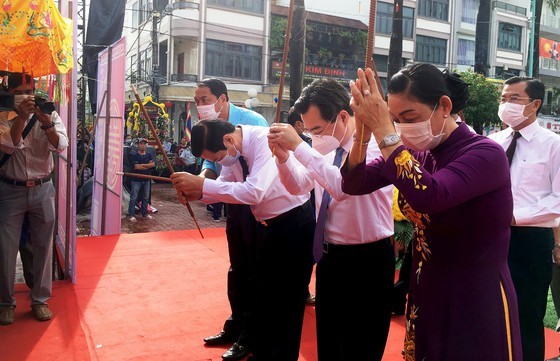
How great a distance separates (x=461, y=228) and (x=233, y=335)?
2.01 m

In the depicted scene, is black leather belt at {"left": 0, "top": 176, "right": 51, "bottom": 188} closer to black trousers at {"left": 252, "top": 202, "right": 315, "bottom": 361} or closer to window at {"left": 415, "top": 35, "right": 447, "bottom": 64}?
black trousers at {"left": 252, "top": 202, "right": 315, "bottom": 361}

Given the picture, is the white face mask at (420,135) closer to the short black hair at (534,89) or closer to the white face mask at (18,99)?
the short black hair at (534,89)

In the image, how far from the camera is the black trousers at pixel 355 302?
1932mm

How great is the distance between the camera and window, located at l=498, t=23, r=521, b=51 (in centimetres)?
2734

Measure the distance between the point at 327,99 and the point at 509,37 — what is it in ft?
95.4

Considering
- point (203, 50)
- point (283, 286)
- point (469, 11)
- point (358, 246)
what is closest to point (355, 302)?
point (358, 246)

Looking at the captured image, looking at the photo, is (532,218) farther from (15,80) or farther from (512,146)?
(15,80)

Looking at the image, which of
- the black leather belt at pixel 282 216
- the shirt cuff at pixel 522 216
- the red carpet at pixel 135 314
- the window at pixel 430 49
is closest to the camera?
the shirt cuff at pixel 522 216

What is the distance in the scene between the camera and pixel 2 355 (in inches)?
113

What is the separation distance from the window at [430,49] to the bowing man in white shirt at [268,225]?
24.0 metres

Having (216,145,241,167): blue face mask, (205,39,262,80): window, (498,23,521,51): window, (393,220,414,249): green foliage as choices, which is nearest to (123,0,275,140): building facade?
(205,39,262,80): window

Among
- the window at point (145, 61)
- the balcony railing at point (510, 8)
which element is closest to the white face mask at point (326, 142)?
the window at point (145, 61)

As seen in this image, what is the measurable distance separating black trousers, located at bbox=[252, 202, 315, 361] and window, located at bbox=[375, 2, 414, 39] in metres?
22.9

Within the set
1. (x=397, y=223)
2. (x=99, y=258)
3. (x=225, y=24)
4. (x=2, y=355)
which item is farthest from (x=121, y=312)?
(x=225, y=24)
